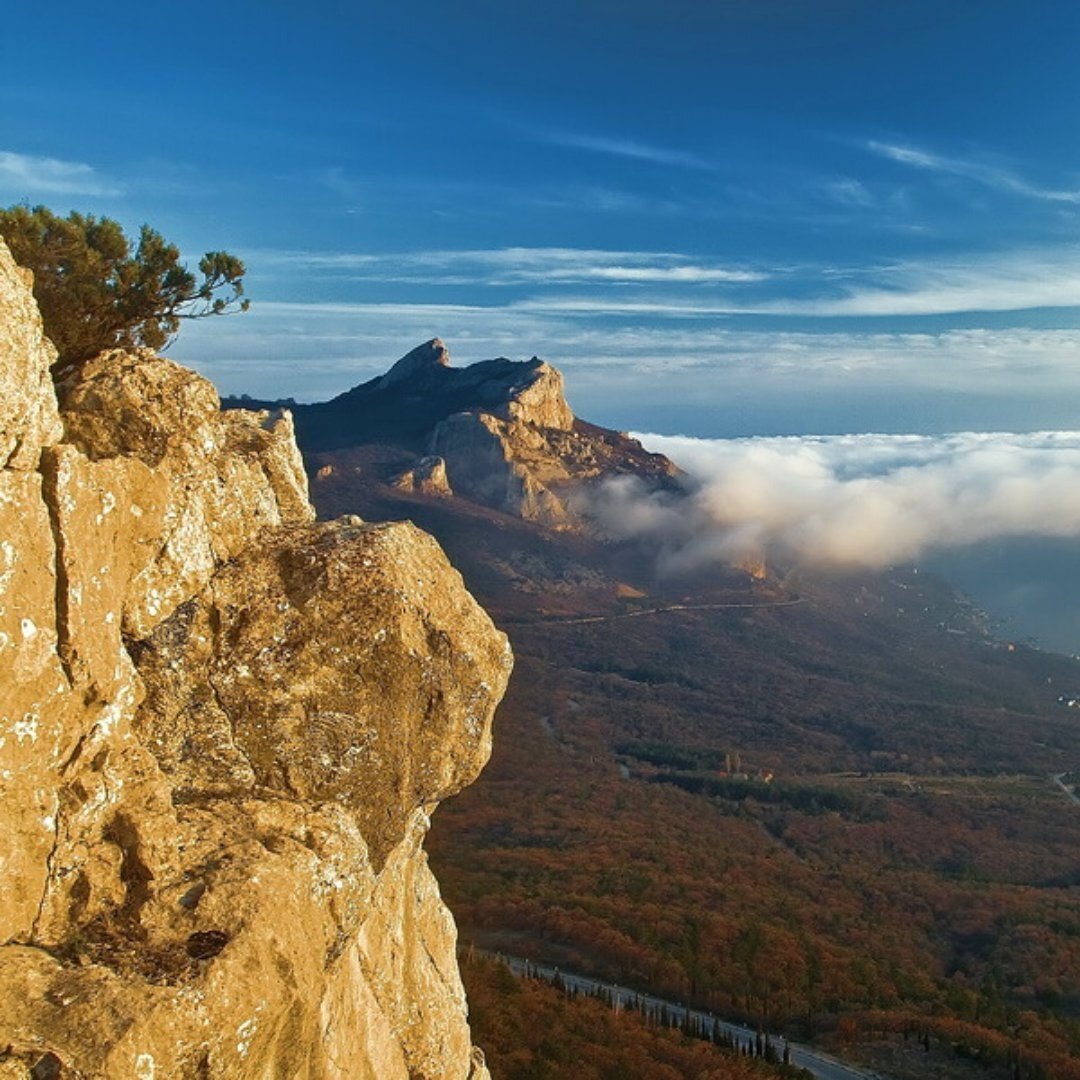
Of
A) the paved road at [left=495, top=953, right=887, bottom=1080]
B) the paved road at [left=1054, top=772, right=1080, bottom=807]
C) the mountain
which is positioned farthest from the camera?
the paved road at [left=1054, top=772, right=1080, bottom=807]

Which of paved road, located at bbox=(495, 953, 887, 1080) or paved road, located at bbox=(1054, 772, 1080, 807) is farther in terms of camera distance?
paved road, located at bbox=(1054, 772, 1080, 807)

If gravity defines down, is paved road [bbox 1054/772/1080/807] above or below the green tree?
below

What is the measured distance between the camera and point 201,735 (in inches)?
594

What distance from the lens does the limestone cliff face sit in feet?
37.0

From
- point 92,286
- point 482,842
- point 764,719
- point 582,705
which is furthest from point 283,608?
point 764,719

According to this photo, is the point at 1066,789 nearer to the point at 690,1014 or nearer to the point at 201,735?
the point at 690,1014

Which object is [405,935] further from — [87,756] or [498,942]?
[498,942]

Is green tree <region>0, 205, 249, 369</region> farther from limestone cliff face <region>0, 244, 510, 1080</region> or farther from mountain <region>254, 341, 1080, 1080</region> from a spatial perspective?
mountain <region>254, 341, 1080, 1080</region>

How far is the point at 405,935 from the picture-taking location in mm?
21016

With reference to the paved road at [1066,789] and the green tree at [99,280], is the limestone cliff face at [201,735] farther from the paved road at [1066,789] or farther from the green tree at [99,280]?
the paved road at [1066,789]

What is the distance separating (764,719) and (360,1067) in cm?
19339

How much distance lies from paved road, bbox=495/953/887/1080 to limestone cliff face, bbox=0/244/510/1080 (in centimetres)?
5017

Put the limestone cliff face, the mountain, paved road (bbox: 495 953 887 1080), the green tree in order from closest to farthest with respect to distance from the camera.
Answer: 1. the limestone cliff face
2. the green tree
3. paved road (bbox: 495 953 887 1080)
4. the mountain

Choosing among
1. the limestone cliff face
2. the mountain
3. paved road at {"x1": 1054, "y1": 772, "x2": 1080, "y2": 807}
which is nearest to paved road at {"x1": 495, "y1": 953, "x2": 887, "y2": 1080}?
the mountain
